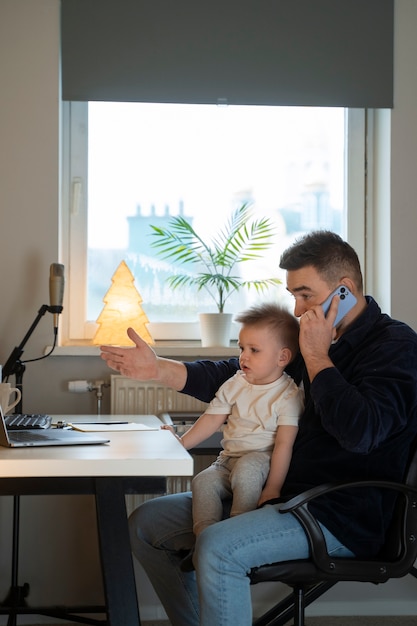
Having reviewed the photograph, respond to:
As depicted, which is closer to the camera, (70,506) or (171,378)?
(171,378)

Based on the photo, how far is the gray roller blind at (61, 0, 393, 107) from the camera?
3.26 m

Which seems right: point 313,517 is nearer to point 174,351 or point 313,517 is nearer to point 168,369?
point 168,369

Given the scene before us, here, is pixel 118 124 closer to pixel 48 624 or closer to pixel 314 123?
pixel 314 123

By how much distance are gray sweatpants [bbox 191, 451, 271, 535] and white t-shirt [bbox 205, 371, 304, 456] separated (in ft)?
0.13

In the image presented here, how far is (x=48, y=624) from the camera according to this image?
316cm

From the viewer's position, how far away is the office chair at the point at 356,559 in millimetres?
1933

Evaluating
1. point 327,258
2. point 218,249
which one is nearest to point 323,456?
point 327,258

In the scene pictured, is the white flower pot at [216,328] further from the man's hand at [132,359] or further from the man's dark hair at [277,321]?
the man's dark hair at [277,321]

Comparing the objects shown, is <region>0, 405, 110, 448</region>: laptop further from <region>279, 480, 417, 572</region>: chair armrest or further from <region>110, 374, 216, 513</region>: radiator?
<region>110, 374, 216, 513</region>: radiator

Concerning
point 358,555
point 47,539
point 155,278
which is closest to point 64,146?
point 155,278

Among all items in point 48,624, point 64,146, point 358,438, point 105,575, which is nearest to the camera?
point 105,575

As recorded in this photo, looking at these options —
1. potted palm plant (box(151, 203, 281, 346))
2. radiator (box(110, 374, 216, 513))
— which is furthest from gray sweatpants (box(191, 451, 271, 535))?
potted palm plant (box(151, 203, 281, 346))

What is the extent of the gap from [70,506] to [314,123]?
185cm

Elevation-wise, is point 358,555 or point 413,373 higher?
point 413,373
